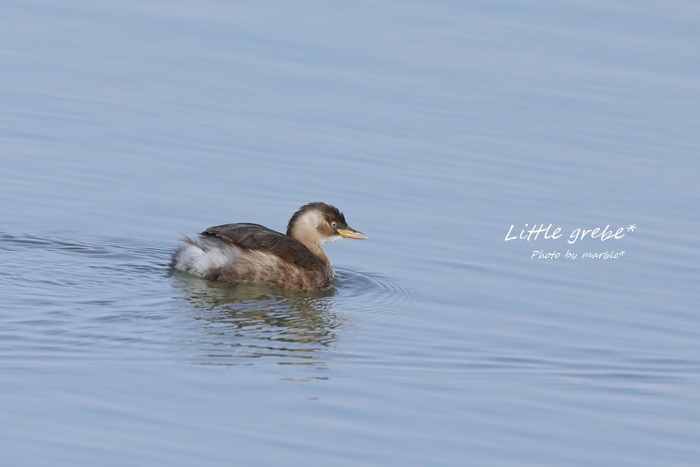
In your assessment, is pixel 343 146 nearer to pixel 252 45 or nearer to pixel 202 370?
pixel 252 45

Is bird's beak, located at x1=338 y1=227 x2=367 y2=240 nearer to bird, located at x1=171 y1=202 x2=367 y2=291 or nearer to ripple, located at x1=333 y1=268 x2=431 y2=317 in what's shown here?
ripple, located at x1=333 y1=268 x2=431 y2=317

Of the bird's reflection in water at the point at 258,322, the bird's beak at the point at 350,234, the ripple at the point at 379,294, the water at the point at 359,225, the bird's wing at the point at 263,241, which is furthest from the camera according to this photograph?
the bird's beak at the point at 350,234

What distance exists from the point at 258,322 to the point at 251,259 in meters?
1.54

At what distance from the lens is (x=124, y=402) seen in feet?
27.3

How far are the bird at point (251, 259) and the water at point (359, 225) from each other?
173 millimetres

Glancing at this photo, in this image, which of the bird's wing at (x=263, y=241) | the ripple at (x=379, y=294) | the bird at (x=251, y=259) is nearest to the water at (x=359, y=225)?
the ripple at (x=379, y=294)

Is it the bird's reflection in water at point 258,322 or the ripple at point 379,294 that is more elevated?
the ripple at point 379,294

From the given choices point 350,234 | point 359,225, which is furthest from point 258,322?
point 359,225

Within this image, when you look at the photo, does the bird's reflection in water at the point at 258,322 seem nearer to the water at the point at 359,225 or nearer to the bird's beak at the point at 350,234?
the water at the point at 359,225

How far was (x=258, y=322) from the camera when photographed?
10.8 m

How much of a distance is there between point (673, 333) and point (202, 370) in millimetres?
3835

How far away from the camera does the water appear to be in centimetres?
835

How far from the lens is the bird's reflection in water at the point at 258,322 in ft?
32.0

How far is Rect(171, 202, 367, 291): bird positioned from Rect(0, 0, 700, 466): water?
17 centimetres
